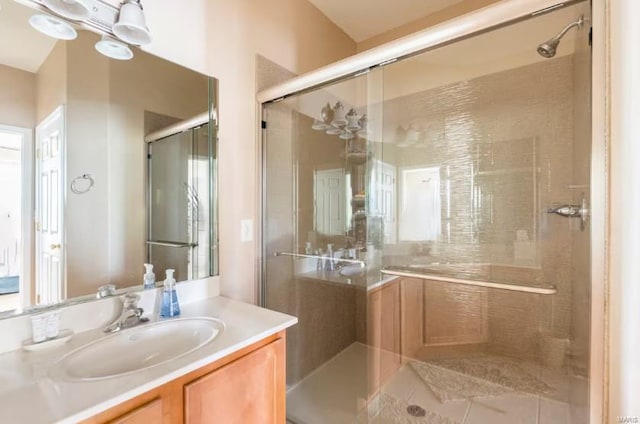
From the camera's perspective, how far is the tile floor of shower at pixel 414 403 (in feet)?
5.50

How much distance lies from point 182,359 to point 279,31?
194 centimetres

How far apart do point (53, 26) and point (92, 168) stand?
49 cm

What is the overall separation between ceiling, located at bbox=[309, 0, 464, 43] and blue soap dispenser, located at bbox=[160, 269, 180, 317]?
2174 millimetres

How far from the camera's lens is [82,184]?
42.9 inches

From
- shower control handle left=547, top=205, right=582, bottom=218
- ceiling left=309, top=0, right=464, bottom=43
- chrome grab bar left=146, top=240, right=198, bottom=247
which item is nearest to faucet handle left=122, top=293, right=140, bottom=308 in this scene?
chrome grab bar left=146, top=240, right=198, bottom=247

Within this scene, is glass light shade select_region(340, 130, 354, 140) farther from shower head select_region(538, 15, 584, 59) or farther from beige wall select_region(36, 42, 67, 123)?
beige wall select_region(36, 42, 67, 123)

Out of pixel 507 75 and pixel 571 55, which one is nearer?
pixel 571 55

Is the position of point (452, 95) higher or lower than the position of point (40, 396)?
higher

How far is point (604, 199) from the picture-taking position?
910mm

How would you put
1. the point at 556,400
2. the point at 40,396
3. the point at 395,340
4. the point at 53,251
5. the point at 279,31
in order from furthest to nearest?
the point at 395,340
the point at 279,31
the point at 556,400
the point at 53,251
the point at 40,396

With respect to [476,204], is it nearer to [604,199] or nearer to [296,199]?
[604,199]

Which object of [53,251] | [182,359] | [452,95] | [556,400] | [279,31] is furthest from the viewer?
[452,95]

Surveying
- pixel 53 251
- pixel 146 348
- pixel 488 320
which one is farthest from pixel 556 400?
pixel 53 251

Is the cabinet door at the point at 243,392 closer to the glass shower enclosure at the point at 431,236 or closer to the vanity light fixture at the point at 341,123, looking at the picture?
the glass shower enclosure at the point at 431,236
